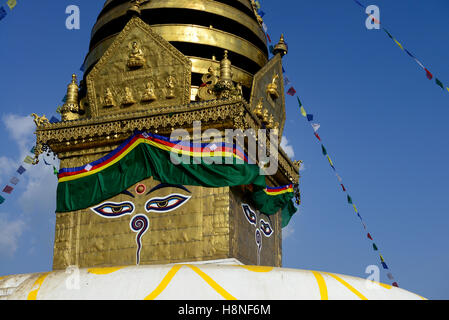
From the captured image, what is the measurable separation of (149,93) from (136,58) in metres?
1.02

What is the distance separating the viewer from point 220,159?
13781 mm

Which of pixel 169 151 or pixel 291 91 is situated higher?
pixel 291 91

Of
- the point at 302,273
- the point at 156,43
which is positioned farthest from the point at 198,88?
the point at 302,273

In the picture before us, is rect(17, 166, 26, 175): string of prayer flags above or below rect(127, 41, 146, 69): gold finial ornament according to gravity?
below

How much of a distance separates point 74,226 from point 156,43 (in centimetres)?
476

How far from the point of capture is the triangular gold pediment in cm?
1526

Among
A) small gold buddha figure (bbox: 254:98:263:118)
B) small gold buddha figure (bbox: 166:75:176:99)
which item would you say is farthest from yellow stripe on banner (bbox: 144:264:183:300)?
small gold buddha figure (bbox: 254:98:263:118)

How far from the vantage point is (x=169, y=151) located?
554 inches

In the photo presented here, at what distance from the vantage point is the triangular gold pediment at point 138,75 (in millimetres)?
15258

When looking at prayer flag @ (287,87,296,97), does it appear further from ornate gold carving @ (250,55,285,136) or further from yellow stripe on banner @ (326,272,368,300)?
yellow stripe on banner @ (326,272,368,300)

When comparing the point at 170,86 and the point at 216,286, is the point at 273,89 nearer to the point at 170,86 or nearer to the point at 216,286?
the point at 170,86

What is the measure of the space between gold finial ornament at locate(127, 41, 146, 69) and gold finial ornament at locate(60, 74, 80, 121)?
5.30ft

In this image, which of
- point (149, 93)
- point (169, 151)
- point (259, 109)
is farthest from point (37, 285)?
point (259, 109)
